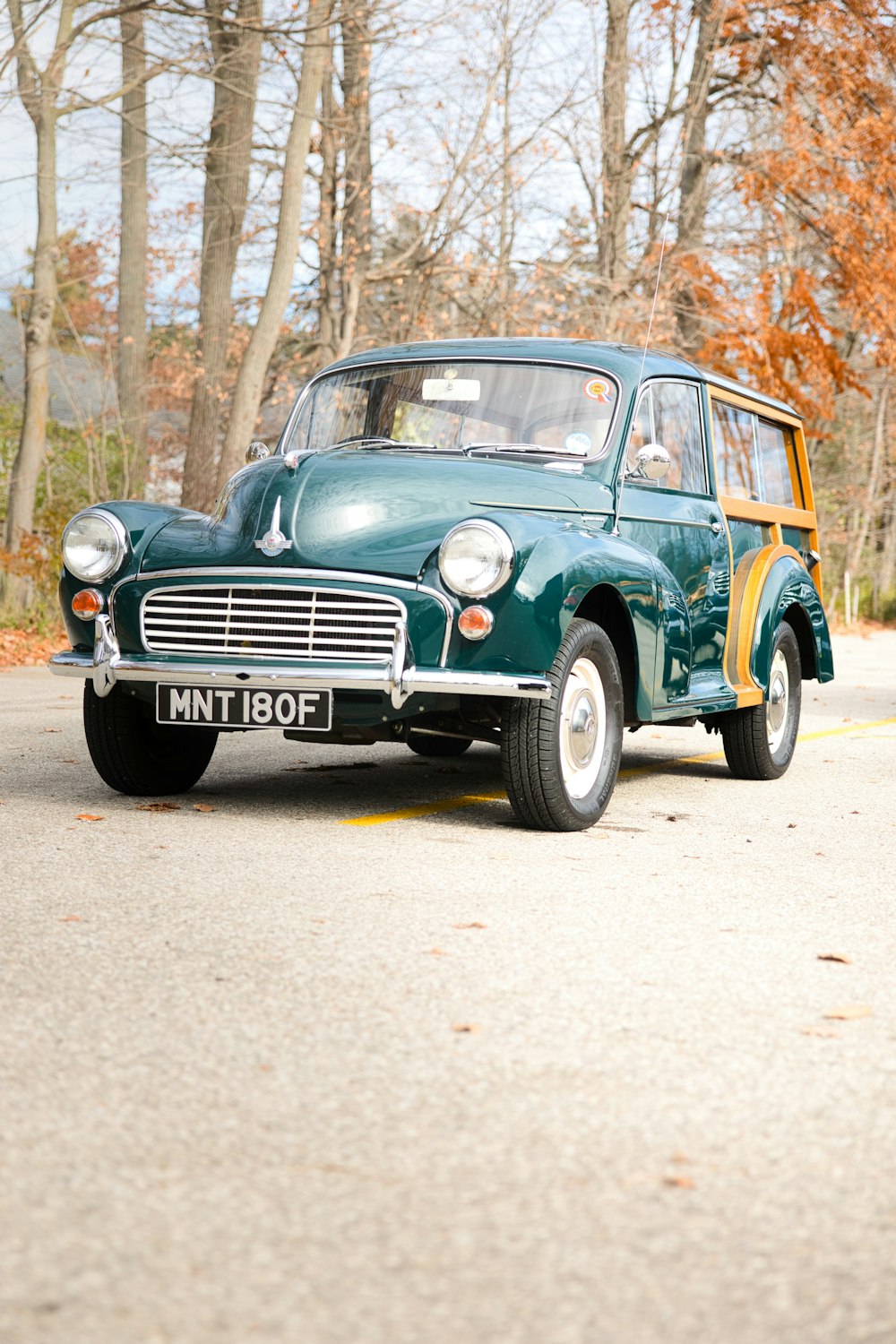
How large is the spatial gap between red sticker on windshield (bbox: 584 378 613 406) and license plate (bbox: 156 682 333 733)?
200 centimetres

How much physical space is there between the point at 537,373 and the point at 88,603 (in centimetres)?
215

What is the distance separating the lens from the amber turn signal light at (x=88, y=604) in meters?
6.21

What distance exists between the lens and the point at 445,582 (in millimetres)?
5723

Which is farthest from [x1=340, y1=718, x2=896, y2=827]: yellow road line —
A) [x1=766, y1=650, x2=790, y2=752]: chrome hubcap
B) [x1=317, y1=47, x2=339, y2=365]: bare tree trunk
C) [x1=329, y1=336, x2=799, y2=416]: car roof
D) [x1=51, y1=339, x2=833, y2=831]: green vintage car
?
[x1=317, y1=47, x2=339, y2=365]: bare tree trunk

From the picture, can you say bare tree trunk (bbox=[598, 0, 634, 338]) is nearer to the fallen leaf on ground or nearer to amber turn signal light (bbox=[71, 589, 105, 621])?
the fallen leaf on ground

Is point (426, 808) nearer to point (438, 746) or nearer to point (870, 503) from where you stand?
point (438, 746)

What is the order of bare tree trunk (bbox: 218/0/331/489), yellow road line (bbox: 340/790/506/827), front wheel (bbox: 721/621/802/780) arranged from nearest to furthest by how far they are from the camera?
yellow road line (bbox: 340/790/506/827) → front wheel (bbox: 721/621/802/780) → bare tree trunk (bbox: 218/0/331/489)

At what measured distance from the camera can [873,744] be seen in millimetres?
9727

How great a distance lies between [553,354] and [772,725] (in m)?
2.32

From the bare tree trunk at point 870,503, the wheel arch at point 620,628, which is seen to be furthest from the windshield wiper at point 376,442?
the bare tree trunk at point 870,503

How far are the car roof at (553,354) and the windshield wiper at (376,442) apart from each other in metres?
0.38

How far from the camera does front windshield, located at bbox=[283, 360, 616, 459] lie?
6879mm

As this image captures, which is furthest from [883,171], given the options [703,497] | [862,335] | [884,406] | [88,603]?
[88,603]

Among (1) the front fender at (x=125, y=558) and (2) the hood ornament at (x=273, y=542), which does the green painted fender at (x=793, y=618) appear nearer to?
(2) the hood ornament at (x=273, y=542)
